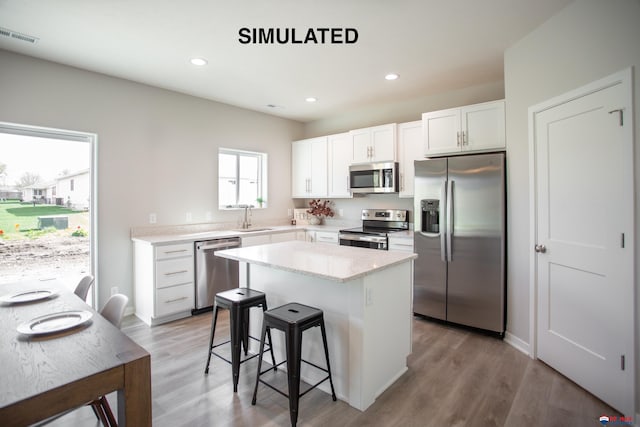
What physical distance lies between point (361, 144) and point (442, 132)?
1.31 meters

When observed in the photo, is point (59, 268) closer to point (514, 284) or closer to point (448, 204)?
point (448, 204)

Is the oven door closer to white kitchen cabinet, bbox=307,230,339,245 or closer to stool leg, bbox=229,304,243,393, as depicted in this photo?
white kitchen cabinet, bbox=307,230,339,245

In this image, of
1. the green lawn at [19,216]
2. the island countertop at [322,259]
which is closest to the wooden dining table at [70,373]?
the island countertop at [322,259]

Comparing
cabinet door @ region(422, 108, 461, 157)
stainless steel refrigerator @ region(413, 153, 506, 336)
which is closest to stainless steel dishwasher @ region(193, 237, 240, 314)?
stainless steel refrigerator @ region(413, 153, 506, 336)

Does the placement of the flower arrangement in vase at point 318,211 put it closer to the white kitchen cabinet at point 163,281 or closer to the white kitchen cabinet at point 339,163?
the white kitchen cabinet at point 339,163

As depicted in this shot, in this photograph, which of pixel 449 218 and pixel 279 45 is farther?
pixel 449 218

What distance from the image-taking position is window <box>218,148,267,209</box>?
4812 mm

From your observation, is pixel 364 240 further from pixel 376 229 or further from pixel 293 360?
pixel 293 360

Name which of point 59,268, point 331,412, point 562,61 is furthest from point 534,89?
point 59,268

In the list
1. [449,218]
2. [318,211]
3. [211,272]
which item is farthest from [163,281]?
[449,218]

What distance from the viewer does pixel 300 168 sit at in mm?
5547

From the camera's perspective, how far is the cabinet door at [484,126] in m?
3.23

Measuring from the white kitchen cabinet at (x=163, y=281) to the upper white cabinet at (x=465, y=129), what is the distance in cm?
299

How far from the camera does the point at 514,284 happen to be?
9.93ft
